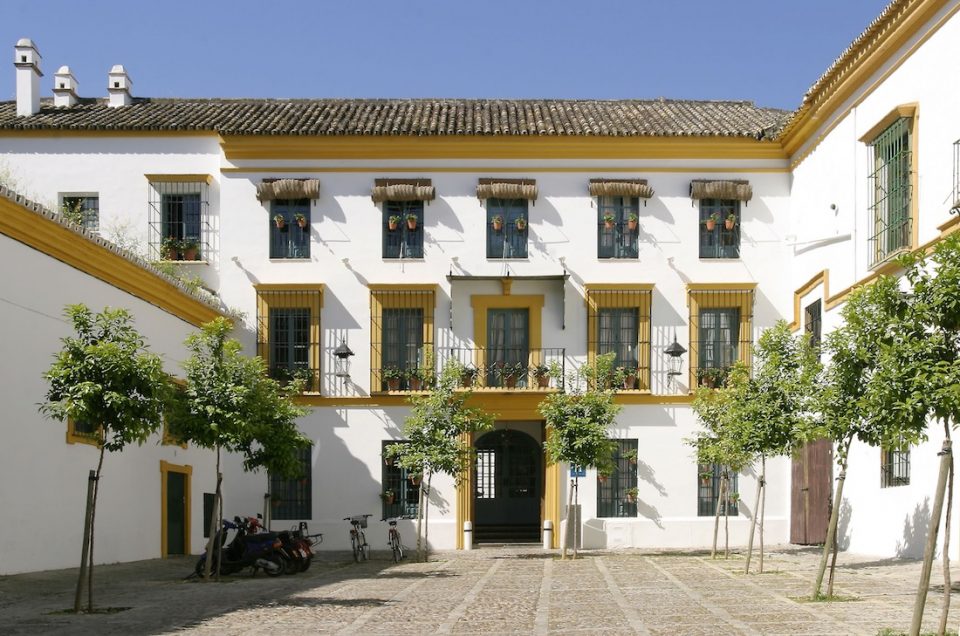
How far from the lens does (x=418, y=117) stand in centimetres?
2880

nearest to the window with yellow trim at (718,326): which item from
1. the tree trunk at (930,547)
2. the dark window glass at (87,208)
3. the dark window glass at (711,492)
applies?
the dark window glass at (711,492)

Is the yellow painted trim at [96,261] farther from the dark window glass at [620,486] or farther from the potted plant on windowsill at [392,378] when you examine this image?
the dark window glass at [620,486]

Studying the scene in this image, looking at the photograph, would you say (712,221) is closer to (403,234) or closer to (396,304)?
(403,234)

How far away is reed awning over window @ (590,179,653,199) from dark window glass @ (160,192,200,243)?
28.4 feet

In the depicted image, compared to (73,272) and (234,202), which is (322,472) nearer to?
(234,202)

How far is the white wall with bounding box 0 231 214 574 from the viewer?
1705cm

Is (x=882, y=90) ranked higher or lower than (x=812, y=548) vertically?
higher

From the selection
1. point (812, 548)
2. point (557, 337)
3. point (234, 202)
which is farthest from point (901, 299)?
point (234, 202)

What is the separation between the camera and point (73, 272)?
1950cm

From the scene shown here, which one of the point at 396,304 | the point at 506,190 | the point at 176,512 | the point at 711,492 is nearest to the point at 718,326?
the point at 711,492

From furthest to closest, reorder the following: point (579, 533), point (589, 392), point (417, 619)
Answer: point (579, 533)
point (589, 392)
point (417, 619)

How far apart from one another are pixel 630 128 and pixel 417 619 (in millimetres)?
16710

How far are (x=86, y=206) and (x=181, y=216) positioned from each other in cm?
207

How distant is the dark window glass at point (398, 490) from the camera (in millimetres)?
27234
